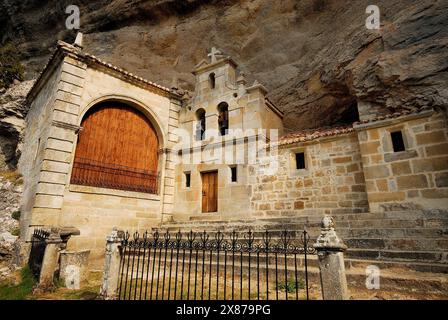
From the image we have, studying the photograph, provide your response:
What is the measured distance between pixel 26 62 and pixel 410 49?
21.5 meters

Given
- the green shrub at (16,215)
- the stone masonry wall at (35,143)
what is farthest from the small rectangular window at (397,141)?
the green shrub at (16,215)

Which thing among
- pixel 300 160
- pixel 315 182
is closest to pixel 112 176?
pixel 300 160

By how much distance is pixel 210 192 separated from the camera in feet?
35.8

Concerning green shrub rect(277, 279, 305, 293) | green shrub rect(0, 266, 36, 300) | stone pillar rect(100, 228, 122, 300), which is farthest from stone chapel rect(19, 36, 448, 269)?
stone pillar rect(100, 228, 122, 300)

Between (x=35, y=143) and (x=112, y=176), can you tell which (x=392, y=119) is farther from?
(x=35, y=143)

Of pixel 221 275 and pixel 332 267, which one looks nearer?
pixel 332 267

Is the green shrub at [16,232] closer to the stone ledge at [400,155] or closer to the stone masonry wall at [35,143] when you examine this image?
the stone masonry wall at [35,143]

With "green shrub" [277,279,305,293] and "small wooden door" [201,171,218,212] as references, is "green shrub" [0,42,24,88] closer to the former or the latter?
"small wooden door" [201,171,218,212]

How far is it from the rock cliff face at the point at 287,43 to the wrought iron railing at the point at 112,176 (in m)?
7.89

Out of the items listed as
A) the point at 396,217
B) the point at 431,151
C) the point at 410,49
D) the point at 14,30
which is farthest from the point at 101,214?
the point at 14,30

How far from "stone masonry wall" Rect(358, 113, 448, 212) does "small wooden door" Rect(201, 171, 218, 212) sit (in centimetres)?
561

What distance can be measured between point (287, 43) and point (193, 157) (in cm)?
939

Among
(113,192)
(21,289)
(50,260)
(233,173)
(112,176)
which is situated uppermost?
(233,173)

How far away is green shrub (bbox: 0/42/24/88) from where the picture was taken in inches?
573
